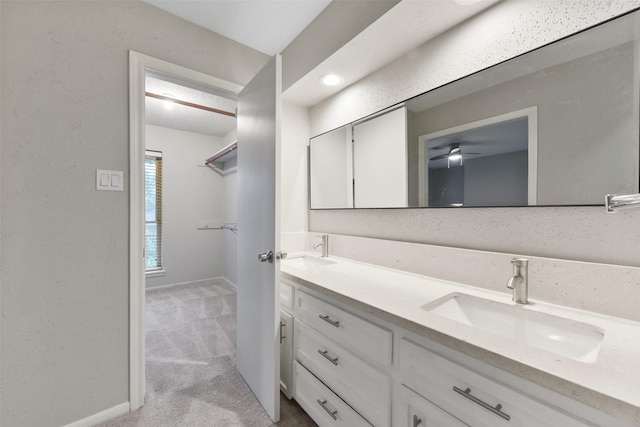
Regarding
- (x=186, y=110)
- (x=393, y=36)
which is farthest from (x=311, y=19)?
(x=186, y=110)

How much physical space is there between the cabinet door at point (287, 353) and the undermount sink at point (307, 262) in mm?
426

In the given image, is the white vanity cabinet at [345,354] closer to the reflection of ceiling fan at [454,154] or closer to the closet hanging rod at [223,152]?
the reflection of ceiling fan at [454,154]

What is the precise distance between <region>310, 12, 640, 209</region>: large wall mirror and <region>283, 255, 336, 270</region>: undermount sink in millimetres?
603

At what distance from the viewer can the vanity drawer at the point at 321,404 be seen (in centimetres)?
112

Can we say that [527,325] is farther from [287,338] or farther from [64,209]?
[64,209]

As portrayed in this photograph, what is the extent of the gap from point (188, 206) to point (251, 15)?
324cm

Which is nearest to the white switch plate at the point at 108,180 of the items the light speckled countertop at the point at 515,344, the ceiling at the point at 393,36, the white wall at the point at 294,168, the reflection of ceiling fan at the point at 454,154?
the white wall at the point at 294,168

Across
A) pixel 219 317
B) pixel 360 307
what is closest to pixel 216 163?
pixel 219 317

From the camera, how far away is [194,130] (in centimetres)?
412

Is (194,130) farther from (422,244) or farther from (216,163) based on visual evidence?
(422,244)

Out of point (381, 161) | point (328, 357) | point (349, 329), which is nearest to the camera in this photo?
point (349, 329)

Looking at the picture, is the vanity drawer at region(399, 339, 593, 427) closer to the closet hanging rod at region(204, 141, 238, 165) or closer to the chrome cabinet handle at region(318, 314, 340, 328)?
the chrome cabinet handle at region(318, 314, 340, 328)

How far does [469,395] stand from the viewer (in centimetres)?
73

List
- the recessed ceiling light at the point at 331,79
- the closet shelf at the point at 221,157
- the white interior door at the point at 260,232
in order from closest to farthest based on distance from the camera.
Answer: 1. the white interior door at the point at 260,232
2. the recessed ceiling light at the point at 331,79
3. the closet shelf at the point at 221,157
